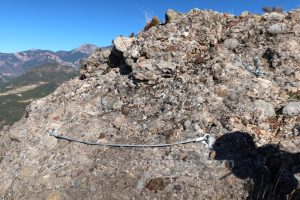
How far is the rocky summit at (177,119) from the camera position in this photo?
29.4 ft

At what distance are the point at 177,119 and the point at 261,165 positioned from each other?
9.51 feet

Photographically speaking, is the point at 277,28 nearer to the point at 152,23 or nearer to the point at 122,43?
the point at 152,23

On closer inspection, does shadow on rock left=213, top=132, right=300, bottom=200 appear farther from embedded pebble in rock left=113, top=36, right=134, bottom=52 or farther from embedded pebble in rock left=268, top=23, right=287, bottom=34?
embedded pebble in rock left=113, top=36, right=134, bottom=52

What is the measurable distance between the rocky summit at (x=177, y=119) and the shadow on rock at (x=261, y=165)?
3cm

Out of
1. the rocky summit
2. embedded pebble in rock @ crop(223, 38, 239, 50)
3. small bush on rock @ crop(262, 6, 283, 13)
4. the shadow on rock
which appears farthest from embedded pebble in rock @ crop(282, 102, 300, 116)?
small bush on rock @ crop(262, 6, 283, 13)

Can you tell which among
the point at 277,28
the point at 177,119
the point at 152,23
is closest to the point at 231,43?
the point at 277,28

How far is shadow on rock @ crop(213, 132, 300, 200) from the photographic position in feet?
27.0

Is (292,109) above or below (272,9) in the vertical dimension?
below

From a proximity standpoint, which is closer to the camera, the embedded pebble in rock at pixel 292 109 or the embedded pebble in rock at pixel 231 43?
the embedded pebble in rock at pixel 292 109

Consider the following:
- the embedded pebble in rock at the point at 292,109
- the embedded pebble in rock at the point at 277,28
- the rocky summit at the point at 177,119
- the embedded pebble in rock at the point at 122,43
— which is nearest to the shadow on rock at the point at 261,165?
the rocky summit at the point at 177,119

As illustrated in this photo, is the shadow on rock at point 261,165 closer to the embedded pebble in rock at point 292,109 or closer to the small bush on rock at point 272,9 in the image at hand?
the embedded pebble in rock at point 292,109

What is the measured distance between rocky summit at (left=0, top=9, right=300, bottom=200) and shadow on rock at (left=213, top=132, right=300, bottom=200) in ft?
0.08

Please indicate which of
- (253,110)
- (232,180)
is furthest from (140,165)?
(253,110)

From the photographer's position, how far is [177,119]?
10.8m
